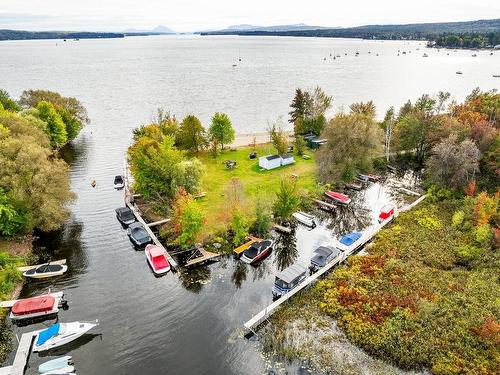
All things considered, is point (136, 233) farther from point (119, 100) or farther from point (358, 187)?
point (119, 100)

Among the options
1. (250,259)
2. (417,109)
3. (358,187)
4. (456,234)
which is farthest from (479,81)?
(250,259)

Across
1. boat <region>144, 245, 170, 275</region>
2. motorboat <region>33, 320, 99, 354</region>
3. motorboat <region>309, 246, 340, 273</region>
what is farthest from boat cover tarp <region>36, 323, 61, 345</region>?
motorboat <region>309, 246, 340, 273</region>

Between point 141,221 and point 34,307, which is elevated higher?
point 34,307

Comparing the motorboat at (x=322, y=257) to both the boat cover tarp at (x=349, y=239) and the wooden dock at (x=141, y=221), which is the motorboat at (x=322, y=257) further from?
the wooden dock at (x=141, y=221)

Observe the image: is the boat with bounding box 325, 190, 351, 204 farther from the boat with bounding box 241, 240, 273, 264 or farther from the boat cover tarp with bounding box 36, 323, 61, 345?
the boat cover tarp with bounding box 36, 323, 61, 345

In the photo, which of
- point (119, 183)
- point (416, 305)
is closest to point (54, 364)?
point (416, 305)

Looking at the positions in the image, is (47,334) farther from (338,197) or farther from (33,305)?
(338,197)

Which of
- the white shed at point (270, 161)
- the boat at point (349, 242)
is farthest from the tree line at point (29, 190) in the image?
the boat at point (349, 242)
